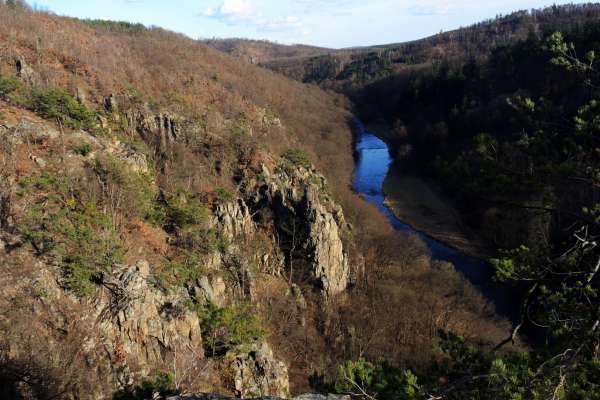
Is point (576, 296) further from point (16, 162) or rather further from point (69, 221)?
point (16, 162)

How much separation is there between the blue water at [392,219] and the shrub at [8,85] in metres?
23.0

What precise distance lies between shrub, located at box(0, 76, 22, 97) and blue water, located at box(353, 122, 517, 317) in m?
23.0

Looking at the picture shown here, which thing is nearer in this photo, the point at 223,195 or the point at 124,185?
the point at 124,185

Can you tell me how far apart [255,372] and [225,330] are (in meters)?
1.99

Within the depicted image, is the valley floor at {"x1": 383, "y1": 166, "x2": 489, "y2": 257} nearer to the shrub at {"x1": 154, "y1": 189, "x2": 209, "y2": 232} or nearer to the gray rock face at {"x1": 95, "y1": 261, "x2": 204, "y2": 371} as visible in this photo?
the shrub at {"x1": 154, "y1": 189, "x2": 209, "y2": 232}

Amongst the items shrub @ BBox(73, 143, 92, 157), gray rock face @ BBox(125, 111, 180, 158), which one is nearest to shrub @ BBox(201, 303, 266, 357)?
shrub @ BBox(73, 143, 92, 157)

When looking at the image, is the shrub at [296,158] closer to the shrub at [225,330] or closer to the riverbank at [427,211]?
the riverbank at [427,211]

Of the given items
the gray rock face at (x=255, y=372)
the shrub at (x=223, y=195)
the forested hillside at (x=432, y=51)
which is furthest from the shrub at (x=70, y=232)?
the forested hillside at (x=432, y=51)

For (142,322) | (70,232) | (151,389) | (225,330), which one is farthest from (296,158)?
(151,389)

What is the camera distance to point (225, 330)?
15.5 m

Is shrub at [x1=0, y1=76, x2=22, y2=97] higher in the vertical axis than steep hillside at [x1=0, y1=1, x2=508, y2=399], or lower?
higher

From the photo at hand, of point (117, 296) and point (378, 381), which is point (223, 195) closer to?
point (117, 296)

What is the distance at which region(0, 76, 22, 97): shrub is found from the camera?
763 inches

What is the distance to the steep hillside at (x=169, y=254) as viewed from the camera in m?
11.6
